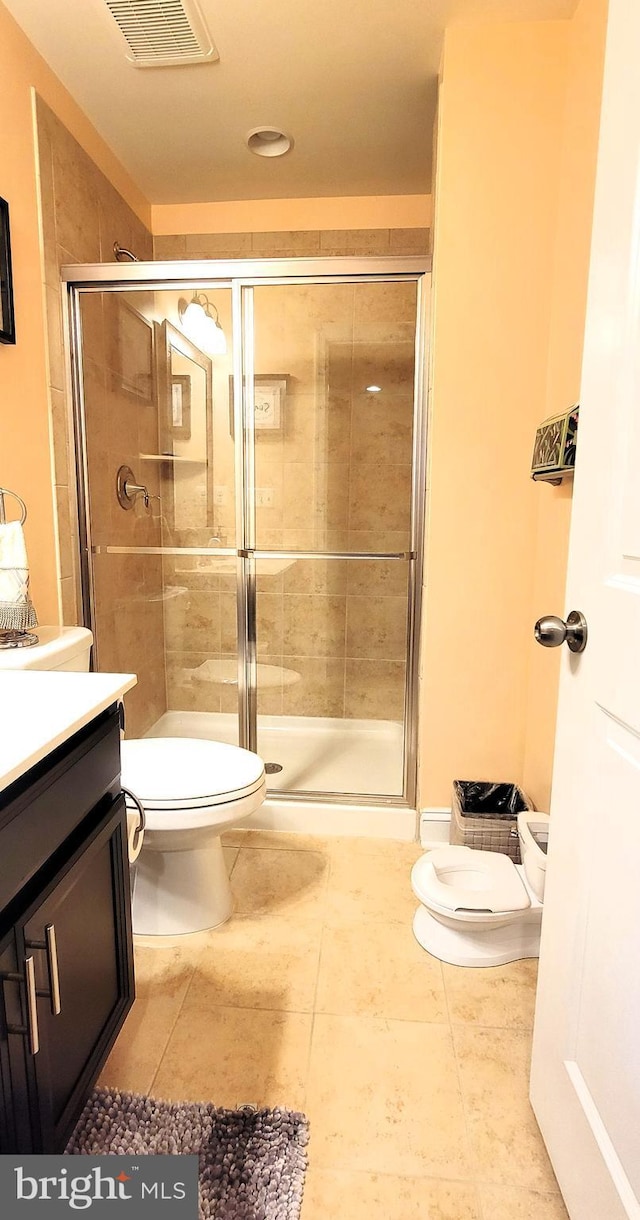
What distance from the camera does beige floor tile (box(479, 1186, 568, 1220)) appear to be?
3.39 ft

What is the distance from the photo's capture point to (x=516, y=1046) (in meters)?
1.36

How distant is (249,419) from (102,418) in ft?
1.79

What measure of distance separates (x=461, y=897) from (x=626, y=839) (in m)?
0.86

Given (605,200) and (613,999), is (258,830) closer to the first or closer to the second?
(613,999)

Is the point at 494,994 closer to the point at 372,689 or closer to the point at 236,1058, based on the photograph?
the point at 236,1058

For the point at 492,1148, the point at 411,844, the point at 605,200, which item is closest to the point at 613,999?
the point at 492,1148

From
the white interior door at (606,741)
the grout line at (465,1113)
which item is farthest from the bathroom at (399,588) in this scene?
the white interior door at (606,741)

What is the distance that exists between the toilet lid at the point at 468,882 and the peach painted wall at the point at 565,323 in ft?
0.90

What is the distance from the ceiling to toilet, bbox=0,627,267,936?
1.68m

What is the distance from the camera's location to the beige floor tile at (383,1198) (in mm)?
1031

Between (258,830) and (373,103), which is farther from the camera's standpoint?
(258,830)

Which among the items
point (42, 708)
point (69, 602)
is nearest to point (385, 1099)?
point (42, 708)

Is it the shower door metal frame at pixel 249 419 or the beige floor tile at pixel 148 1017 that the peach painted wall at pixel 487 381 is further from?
the beige floor tile at pixel 148 1017

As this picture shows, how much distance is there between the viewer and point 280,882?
1.95m
